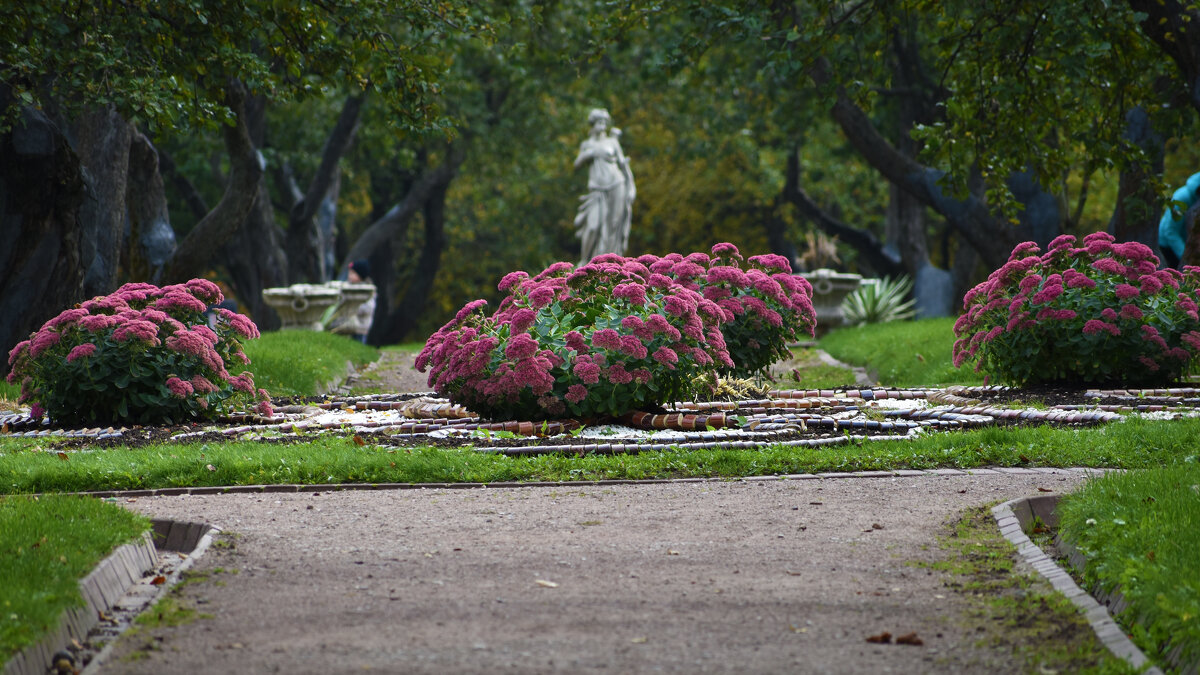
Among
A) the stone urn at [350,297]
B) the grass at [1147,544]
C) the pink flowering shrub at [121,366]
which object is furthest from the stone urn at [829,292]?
the grass at [1147,544]

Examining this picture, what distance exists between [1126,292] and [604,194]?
1539 cm

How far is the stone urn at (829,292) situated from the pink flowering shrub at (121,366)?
13.6 metres

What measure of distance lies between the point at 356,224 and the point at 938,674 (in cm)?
3898

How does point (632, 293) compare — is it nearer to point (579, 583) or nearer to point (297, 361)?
point (579, 583)

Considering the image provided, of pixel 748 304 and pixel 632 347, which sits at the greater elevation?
pixel 748 304

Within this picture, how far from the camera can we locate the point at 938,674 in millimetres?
3697

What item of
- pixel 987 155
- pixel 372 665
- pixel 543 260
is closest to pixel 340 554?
pixel 372 665

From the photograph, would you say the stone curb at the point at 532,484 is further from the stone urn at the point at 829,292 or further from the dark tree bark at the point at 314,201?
the dark tree bark at the point at 314,201

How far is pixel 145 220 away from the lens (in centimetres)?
1764

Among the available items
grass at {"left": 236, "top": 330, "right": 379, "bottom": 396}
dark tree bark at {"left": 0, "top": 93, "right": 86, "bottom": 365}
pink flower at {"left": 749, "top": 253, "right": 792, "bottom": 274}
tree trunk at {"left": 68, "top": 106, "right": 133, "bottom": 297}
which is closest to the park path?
pink flower at {"left": 749, "top": 253, "right": 792, "bottom": 274}

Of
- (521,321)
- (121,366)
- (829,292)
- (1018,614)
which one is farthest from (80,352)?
(829,292)

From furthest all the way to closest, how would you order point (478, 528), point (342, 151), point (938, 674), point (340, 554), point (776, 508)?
point (342, 151) → point (776, 508) → point (478, 528) → point (340, 554) → point (938, 674)

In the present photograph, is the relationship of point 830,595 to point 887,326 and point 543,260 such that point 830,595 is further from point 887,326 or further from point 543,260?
point 543,260

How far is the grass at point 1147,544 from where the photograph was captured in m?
3.92
